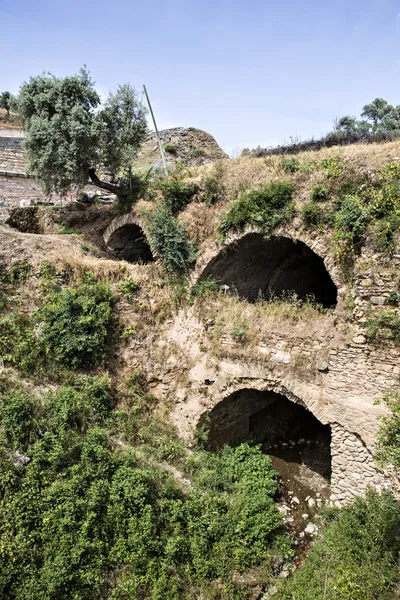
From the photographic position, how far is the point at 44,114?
11.2 metres

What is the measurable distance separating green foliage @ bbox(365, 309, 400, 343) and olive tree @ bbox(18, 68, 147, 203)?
837 cm

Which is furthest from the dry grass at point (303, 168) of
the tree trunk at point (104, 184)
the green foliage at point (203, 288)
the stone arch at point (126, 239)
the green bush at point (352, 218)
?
the stone arch at point (126, 239)

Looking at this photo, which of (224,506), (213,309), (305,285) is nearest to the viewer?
(224,506)

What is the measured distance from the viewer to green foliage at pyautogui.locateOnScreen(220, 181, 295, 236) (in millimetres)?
8617

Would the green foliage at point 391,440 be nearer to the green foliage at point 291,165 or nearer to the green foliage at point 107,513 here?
the green foliage at point 107,513

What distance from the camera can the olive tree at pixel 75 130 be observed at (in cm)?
1108

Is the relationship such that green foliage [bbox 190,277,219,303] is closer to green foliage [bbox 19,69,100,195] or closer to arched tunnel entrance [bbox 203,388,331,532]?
arched tunnel entrance [bbox 203,388,331,532]

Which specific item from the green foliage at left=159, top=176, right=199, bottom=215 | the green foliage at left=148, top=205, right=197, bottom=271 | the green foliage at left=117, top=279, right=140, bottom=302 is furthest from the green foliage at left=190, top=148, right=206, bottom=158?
the green foliage at left=117, top=279, right=140, bottom=302

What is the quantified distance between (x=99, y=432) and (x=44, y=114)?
31.3 ft

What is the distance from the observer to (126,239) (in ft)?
43.1

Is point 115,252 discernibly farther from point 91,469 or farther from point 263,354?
point 91,469

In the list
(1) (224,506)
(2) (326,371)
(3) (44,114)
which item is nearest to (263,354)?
(2) (326,371)

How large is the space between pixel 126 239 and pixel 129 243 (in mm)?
210

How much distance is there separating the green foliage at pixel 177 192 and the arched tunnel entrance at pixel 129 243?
7.59 feet
